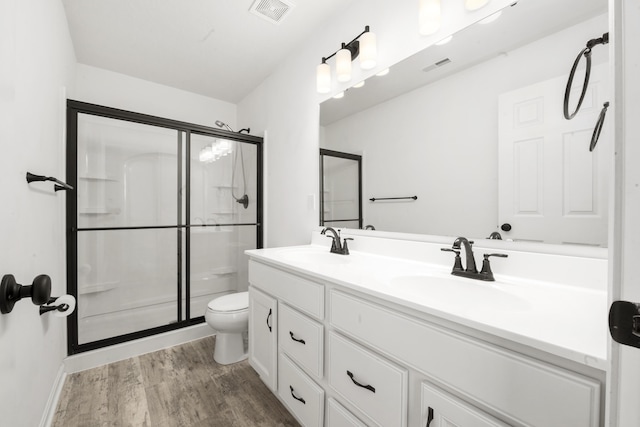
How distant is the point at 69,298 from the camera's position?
1.03 meters

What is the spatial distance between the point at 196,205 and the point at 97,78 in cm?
143

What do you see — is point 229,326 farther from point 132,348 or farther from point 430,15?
point 430,15

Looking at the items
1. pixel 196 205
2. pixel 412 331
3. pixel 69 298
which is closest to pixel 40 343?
pixel 69 298

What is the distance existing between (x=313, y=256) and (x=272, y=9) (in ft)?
5.39

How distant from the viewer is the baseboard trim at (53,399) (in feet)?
4.36

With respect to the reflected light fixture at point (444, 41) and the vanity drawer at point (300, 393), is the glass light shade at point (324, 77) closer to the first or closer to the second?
the reflected light fixture at point (444, 41)

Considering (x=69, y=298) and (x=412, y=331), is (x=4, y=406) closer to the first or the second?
(x=69, y=298)

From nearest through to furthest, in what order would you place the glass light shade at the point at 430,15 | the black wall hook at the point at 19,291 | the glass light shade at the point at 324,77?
the black wall hook at the point at 19,291, the glass light shade at the point at 430,15, the glass light shade at the point at 324,77

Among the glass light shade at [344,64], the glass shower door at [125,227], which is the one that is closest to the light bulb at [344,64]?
the glass light shade at [344,64]

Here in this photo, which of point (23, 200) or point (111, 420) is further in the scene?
point (111, 420)

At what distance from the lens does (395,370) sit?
0.83m

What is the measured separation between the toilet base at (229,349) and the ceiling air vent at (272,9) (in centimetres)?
225

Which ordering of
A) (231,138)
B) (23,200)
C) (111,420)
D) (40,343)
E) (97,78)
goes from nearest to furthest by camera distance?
(23,200)
(40,343)
(111,420)
(97,78)
(231,138)

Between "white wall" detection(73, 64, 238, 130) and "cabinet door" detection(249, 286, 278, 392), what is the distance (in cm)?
222
